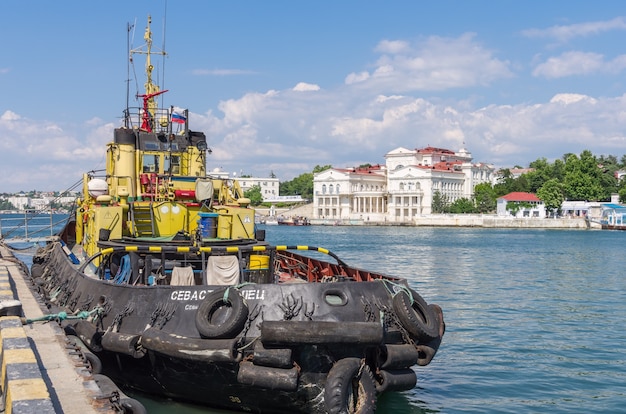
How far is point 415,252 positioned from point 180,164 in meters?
45.2

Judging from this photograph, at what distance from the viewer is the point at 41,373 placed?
29.8 ft

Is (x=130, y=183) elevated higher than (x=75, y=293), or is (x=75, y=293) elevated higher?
(x=130, y=183)

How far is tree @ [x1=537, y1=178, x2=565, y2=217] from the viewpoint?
421ft

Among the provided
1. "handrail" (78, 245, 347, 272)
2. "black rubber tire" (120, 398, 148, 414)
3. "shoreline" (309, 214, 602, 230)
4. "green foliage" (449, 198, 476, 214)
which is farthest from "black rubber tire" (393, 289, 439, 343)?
"green foliage" (449, 198, 476, 214)

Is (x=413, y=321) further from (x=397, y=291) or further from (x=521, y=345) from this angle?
(x=521, y=345)

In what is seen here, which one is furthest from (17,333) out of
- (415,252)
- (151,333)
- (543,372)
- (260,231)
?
(415,252)

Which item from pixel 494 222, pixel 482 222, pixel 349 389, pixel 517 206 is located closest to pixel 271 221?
pixel 482 222

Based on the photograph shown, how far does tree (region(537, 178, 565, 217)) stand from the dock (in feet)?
414

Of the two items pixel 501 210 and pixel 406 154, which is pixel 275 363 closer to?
pixel 501 210

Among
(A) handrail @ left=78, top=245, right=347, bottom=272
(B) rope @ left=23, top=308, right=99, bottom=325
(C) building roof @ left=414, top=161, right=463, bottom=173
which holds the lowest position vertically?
(B) rope @ left=23, top=308, right=99, bottom=325

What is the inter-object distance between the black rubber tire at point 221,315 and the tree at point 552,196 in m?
126

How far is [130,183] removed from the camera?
17891 mm

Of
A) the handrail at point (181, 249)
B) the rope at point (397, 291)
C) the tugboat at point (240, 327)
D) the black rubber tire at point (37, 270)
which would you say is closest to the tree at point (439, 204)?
the black rubber tire at point (37, 270)

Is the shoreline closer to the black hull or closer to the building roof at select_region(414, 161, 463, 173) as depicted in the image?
the building roof at select_region(414, 161, 463, 173)
